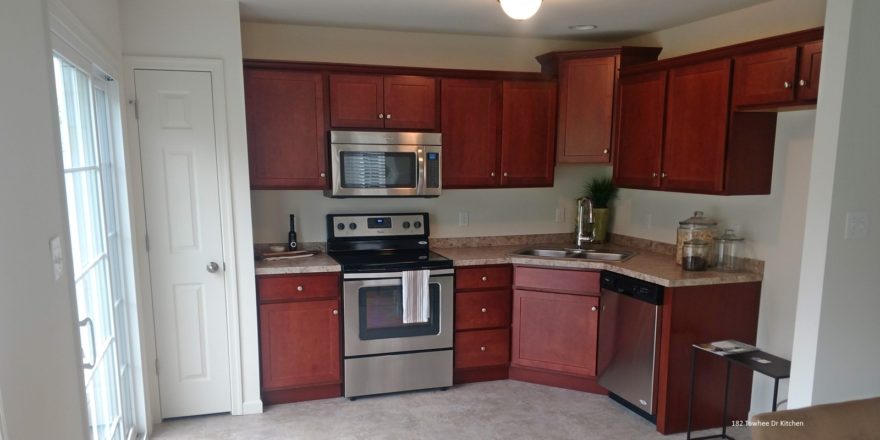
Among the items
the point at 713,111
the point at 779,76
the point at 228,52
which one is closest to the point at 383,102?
the point at 228,52

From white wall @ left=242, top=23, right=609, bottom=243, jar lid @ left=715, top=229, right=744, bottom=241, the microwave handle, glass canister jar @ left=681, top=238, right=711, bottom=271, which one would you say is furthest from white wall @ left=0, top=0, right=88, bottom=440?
jar lid @ left=715, top=229, right=744, bottom=241

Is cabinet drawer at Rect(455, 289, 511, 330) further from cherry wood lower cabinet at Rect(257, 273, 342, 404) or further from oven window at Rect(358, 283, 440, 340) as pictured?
cherry wood lower cabinet at Rect(257, 273, 342, 404)

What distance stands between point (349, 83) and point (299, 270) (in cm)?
125

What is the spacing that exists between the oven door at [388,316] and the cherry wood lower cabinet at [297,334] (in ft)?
0.34

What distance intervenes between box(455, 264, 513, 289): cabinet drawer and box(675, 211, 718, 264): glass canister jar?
112cm

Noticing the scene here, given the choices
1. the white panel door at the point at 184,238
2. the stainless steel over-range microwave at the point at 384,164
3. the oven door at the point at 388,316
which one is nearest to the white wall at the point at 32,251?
the white panel door at the point at 184,238

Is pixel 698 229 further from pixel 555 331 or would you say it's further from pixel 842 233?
pixel 555 331

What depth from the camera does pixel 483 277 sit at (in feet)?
11.9

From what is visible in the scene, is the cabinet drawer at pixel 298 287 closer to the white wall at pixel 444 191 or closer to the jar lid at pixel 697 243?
the white wall at pixel 444 191

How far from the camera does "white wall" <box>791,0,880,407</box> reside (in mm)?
2098

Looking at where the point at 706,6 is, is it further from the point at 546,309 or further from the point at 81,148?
the point at 81,148

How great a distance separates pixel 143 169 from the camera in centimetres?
295

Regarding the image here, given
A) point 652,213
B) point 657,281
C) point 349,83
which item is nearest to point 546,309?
point 657,281

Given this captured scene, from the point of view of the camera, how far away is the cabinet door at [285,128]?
130 inches
